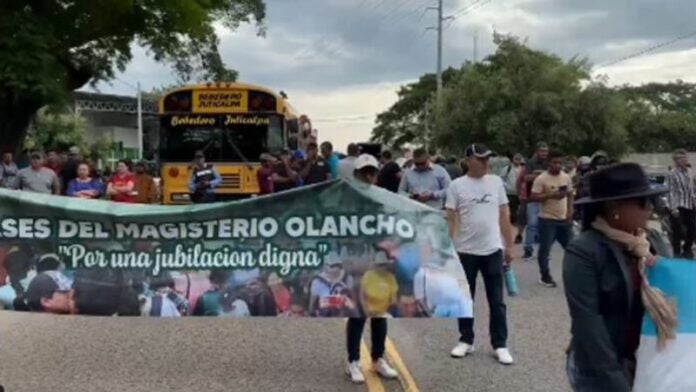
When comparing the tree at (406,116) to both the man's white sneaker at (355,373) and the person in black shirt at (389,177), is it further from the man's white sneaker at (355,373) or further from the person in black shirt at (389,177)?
the man's white sneaker at (355,373)

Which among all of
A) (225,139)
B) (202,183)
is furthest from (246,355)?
(225,139)

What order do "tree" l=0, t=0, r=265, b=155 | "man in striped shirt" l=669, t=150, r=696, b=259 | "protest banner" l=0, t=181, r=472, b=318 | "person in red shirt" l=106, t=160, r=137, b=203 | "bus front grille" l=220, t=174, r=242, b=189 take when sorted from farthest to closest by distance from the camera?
1. "tree" l=0, t=0, r=265, b=155
2. "bus front grille" l=220, t=174, r=242, b=189
3. "person in red shirt" l=106, t=160, r=137, b=203
4. "man in striped shirt" l=669, t=150, r=696, b=259
5. "protest banner" l=0, t=181, r=472, b=318

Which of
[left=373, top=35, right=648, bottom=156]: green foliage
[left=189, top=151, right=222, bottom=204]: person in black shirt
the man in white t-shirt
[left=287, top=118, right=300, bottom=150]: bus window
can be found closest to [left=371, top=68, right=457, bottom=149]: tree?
[left=373, top=35, right=648, bottom=156]: green foliage

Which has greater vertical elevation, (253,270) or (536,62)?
(536,62)

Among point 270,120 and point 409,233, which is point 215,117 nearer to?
point 270,120

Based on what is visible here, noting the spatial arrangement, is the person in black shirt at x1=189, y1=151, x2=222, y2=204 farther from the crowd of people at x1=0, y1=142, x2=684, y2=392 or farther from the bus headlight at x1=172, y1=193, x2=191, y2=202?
the bus headlight at x1=172, y1=193, x2=191, y2=202

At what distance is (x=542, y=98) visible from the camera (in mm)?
34719

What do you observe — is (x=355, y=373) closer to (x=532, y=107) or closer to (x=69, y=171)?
(x=69, y=171)

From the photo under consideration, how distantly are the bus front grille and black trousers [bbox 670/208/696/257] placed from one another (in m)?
8.29

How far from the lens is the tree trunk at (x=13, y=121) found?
84.8 feet

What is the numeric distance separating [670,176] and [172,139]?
9.40m

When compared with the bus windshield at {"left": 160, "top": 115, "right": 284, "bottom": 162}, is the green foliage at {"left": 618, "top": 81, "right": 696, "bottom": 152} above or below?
above

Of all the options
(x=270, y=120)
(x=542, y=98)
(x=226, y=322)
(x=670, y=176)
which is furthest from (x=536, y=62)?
(x=226, y=322)

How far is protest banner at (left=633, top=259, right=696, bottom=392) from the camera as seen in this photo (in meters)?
3.05
